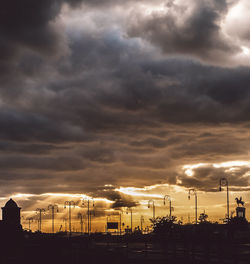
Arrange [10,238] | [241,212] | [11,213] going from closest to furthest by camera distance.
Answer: [10,238] → [241,212] → [11,213]

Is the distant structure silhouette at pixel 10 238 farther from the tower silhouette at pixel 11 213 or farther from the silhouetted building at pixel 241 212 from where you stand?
the silhouetted building at pixel 241 212

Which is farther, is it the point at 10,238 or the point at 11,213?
the point at 11,213

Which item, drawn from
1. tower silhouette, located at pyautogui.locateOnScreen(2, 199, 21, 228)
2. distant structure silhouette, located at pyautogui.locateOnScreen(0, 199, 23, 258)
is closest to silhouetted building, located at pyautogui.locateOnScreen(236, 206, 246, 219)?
distant structure silhouette, located at pyautogui.locateOnScreen(0, 199, 23, 258)

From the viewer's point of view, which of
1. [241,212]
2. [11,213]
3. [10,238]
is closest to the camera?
[10,238]

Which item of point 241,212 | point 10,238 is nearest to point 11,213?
point 10,238

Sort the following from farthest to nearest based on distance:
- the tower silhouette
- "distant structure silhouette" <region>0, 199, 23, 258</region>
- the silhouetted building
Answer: the tower silhouette < the silhouetted building < "distant structure silhouette" <region>0, 199, 23, 258</region>

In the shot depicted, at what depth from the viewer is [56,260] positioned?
179ft

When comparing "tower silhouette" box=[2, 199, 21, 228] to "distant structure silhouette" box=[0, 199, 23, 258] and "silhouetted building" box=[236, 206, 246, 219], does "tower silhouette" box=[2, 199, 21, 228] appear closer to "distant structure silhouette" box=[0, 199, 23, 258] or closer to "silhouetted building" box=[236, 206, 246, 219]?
"distant structure silhouette" box=[0, 199, 23, 258]

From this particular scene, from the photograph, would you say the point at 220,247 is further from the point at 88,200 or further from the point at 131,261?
the point at 88,200

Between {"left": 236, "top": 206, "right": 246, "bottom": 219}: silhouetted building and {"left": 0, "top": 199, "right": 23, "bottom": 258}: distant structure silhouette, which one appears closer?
{"left": 0, "top": 199, "right": 23, "bottom": 258}: distant structure silhouette

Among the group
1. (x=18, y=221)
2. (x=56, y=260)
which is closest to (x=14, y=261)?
(x=56, y=260)

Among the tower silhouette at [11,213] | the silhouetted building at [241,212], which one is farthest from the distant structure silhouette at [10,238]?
the silhouetted building at [241,212]

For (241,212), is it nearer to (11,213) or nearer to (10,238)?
(10,238)

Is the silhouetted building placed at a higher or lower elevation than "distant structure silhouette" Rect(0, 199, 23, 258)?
A: higher
